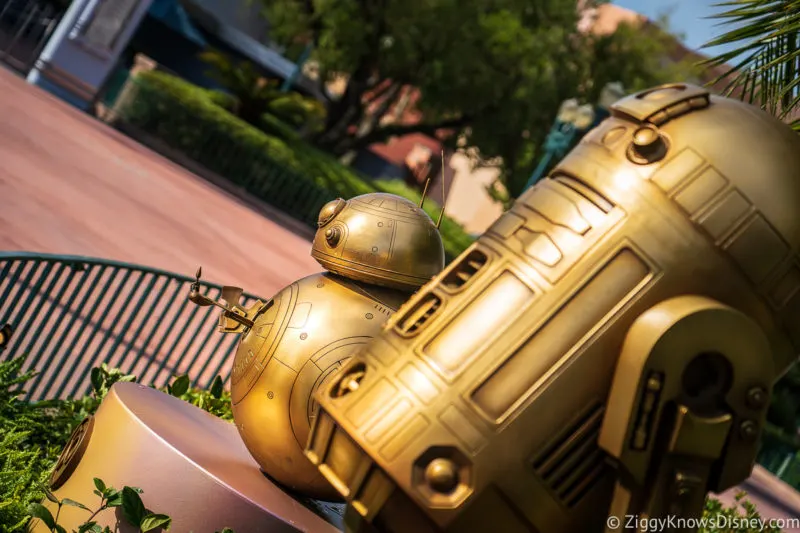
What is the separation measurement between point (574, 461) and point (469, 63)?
23939 mm

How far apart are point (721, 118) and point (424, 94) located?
24.2 meters

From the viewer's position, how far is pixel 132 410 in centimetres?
321

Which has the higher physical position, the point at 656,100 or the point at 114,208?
the point at 656,100

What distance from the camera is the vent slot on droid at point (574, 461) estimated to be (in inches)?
80.0

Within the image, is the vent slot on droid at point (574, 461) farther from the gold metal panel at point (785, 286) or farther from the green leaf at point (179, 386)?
the green leaf at point (179, 386)

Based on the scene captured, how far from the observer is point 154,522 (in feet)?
9.32

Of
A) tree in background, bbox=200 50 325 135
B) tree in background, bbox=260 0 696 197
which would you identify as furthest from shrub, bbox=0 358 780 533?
tree in background, bbox=260 0 696 197

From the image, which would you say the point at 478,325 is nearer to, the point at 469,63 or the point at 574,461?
the point at 574,461

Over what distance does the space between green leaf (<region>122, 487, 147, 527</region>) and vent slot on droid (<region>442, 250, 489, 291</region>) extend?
4.11ft

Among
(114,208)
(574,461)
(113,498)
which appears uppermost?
(574,461)

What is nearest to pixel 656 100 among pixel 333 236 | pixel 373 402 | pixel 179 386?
pixel 373 402

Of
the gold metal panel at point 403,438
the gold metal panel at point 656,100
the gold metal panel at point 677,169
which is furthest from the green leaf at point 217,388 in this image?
the gold metal panel at point 677,169

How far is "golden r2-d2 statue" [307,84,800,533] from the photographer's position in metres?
1.97

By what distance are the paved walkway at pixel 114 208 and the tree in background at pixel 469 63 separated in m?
7.45
